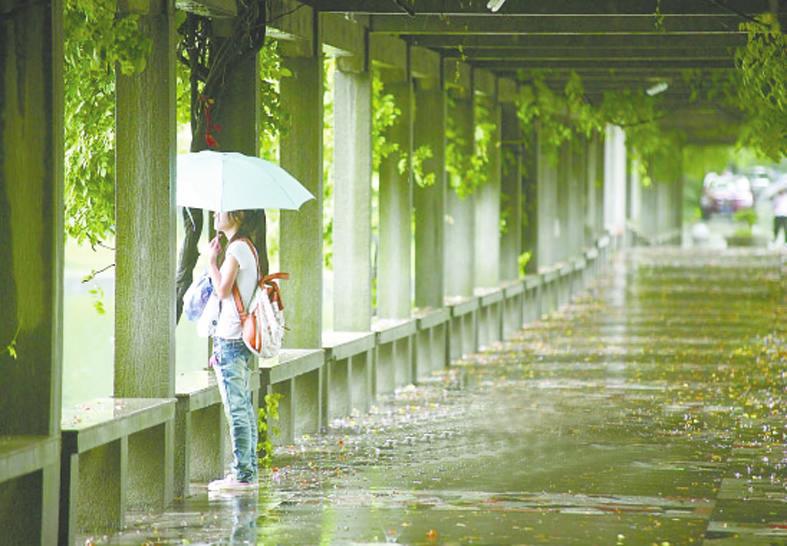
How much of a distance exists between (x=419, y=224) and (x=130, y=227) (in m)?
8.40

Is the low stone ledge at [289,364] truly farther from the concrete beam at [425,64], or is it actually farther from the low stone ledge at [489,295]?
the low stone ledge at [489,295]

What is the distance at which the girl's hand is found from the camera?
10.2 metres

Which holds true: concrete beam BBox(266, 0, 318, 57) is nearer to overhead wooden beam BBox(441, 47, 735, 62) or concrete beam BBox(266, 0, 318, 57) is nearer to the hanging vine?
the hanging vine

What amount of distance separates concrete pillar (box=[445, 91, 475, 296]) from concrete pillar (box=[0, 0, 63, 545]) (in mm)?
11996

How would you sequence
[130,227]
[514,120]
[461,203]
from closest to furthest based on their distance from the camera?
[130,227] < [461,203] < [514,120]

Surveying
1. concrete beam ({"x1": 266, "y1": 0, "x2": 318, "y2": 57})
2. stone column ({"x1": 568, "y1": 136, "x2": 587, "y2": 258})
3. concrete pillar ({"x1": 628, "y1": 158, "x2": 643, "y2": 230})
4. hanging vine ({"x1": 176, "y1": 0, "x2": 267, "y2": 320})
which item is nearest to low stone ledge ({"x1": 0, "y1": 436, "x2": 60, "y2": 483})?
hanging vine ({"x1": 176, "y1": 0, "x2": 267, "y2": 320})

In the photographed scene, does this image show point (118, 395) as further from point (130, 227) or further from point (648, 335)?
point (648, 335)

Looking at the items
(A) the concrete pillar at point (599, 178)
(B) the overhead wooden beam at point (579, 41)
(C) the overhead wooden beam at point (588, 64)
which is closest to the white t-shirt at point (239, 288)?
(B) the overhead wooden beam at point (579, 41)

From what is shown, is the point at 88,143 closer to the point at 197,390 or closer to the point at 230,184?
the point at 230,184

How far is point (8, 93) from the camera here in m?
8.05

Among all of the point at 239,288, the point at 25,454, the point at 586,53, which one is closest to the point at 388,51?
the point at 586,53

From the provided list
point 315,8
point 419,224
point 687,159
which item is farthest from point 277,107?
point 687,159

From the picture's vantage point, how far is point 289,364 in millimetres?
12172

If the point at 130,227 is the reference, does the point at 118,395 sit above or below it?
below
